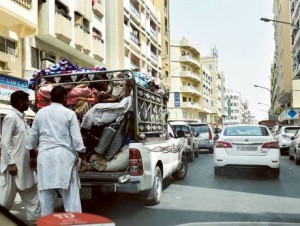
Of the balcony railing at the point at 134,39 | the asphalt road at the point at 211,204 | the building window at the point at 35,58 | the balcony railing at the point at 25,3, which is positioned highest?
the balcony railing at the point at 134,39

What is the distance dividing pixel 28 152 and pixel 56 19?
17880 mm

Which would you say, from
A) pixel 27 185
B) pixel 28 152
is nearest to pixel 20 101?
pixel 28 152

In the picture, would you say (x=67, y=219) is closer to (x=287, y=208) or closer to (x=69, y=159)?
(x=69, y=159)

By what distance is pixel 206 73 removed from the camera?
309 ft

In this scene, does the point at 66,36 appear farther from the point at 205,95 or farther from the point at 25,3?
the point at 205,95

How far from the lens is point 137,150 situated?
6801 mm

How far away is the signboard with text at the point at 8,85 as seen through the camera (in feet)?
59.0

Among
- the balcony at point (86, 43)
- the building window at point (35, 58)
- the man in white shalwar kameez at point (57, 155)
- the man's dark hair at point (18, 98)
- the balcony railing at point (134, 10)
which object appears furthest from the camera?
the balcony railing at point (134, 10)

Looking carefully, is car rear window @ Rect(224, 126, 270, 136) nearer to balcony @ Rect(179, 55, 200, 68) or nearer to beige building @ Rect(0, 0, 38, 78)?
beige building @ Rect(0, 0, 38, 78)

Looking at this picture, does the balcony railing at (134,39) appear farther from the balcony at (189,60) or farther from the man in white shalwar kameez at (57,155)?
the man in white shalwar kameez at (57,155)

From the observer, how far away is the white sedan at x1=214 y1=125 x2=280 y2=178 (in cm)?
1115

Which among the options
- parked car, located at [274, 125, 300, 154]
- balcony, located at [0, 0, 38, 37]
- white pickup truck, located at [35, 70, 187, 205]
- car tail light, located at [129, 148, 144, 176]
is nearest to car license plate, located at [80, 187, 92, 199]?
white pickup truck, located at [35, 70, 187, 205]

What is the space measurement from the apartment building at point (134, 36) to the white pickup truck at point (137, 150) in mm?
27235

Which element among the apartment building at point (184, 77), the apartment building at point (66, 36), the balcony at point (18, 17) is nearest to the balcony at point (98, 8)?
the apartment building at point (66, 36)
